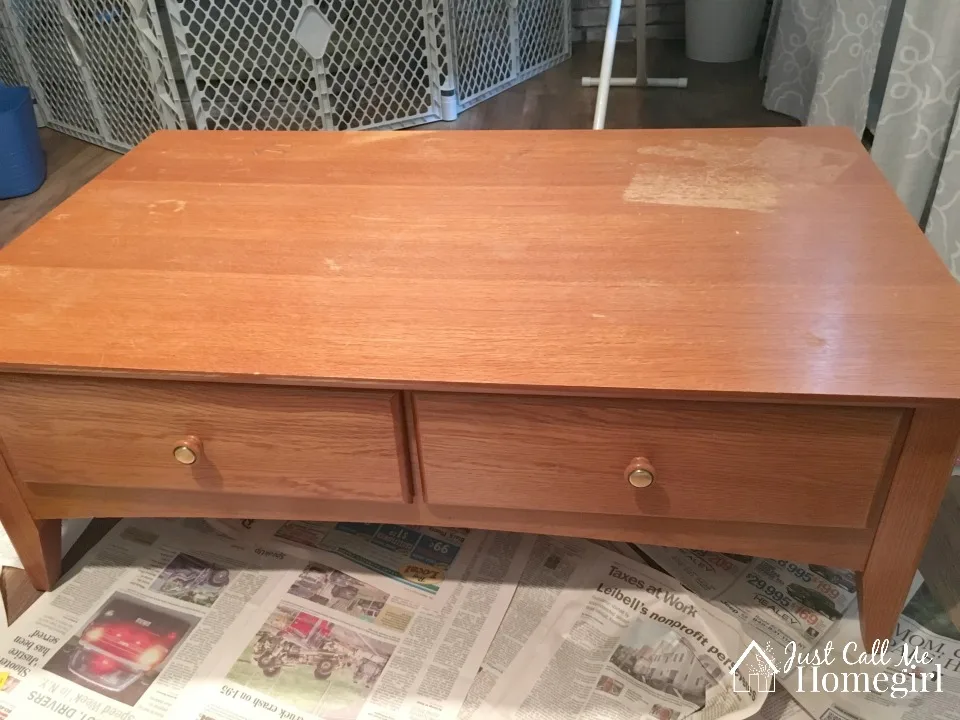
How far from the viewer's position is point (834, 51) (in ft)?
5.07

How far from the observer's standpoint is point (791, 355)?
0.65 metres

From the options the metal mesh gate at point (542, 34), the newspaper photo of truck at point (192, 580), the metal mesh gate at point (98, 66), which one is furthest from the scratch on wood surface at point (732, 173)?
the metal mesh gate at point (542, 34)

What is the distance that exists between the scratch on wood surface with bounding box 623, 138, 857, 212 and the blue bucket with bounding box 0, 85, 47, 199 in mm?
1605

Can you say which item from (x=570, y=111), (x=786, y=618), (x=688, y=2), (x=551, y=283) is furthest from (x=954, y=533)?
(x=688, y=2)

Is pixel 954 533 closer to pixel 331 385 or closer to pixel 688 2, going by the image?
pixel 331 385

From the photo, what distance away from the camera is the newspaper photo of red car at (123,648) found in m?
0.84

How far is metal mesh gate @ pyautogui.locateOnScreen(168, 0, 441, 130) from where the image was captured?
1983mm

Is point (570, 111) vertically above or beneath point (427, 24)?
beneath

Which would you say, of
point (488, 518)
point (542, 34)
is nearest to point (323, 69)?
point (542, 34)

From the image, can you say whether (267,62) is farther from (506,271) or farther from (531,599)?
(531,599)

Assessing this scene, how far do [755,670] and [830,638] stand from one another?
4.0 inches

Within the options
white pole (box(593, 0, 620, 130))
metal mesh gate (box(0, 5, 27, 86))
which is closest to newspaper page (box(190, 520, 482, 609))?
white pole (box(593, 0, 620, 130))

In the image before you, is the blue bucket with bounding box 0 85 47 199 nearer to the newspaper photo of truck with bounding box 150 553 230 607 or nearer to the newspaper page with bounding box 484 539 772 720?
the newspaper photo of truck with bounding box 150 553 230 607

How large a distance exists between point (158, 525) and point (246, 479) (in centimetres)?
32
